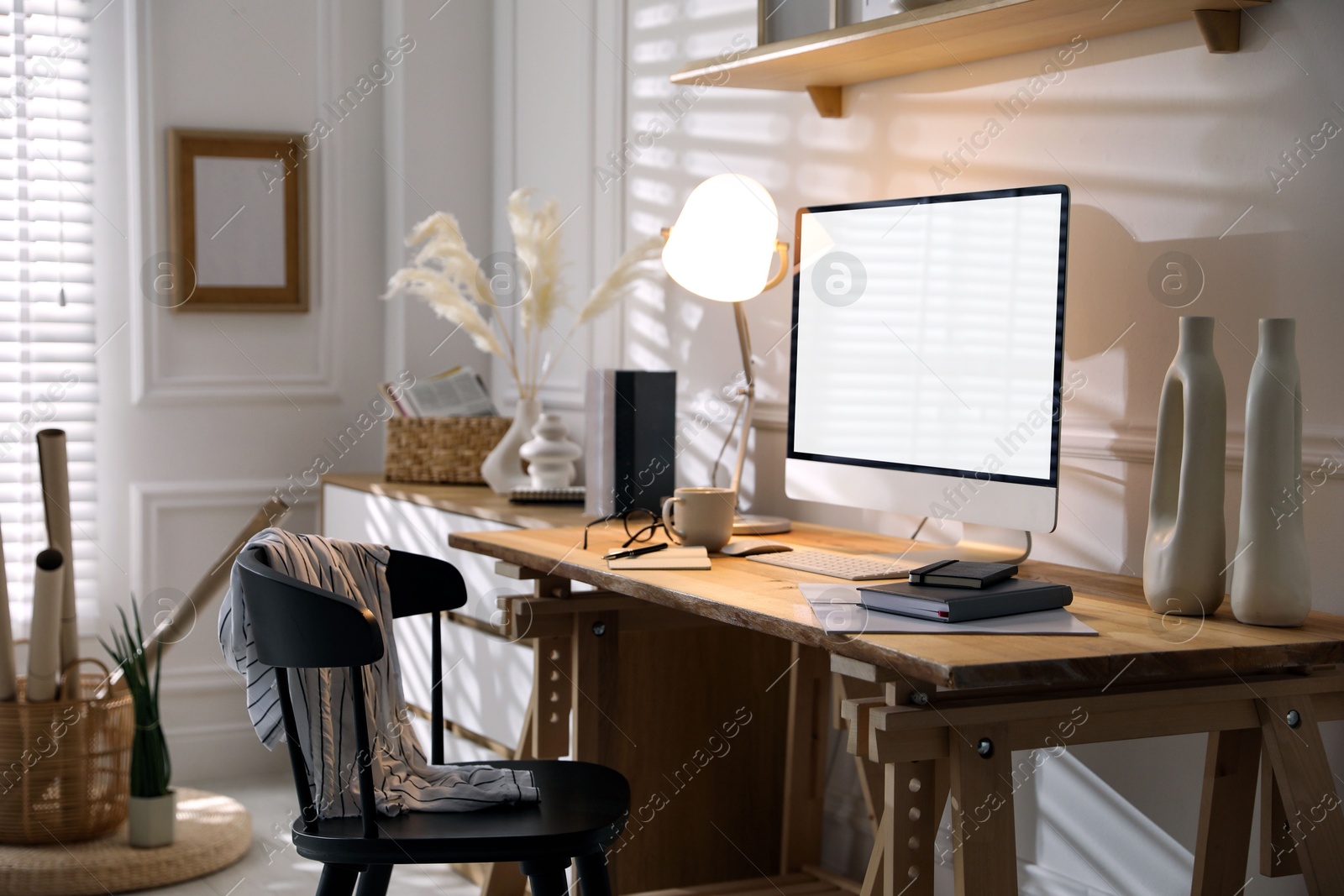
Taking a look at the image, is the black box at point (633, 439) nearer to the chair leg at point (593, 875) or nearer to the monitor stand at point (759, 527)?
the monitor stand at point (759, 527)

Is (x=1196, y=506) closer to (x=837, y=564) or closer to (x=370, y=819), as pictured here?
(x=837, y=564)

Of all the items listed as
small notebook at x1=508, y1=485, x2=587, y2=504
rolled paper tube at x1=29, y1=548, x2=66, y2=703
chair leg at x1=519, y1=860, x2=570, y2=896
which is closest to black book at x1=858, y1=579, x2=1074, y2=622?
chair leg at x1=519, y1=860, x2=570, y2=896

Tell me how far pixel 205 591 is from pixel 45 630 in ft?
1.73

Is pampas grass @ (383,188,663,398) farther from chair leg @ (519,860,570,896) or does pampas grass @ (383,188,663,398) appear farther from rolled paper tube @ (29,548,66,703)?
chair leg @ (519,860,570,896)

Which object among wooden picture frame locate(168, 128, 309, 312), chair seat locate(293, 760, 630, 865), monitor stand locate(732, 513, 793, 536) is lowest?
chair seat locate(293, 760, 630, 865)

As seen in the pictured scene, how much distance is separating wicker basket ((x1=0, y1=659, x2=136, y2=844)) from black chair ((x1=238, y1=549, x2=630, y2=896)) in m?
1.56

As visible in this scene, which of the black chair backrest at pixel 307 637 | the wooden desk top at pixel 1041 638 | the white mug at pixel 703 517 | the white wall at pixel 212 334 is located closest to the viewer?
the wooden desk top at pixel 1041 638

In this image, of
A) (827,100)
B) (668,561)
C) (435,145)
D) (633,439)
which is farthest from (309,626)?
(435,145)

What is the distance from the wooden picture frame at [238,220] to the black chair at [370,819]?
2159 millimetres

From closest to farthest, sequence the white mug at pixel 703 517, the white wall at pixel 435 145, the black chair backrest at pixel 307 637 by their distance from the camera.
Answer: the black chair backrest at pixel 307 637
the white mug at pixel 703 517
the white wall at pixel 435 145

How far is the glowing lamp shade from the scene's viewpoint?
2291mm

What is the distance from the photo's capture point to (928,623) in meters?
1.50

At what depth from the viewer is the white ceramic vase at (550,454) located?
10.1 feet

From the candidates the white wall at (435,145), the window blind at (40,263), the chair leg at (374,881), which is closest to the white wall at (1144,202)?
the chair leg at (374,881)
